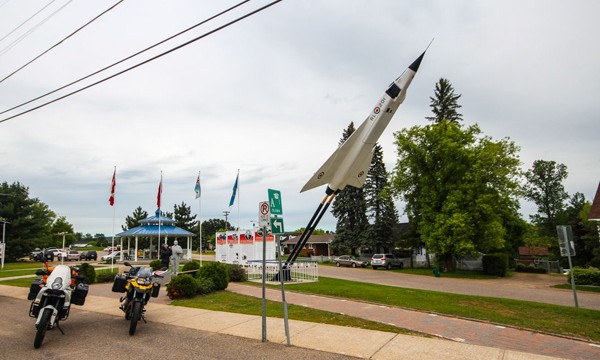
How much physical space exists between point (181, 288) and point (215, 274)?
2.00 meters

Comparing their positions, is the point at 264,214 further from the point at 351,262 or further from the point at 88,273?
the point at 351,262

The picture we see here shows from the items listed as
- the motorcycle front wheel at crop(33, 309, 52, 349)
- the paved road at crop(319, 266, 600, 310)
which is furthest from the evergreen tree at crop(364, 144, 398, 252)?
the motorcycle front wheel at crop(33, 309, 52, 349)

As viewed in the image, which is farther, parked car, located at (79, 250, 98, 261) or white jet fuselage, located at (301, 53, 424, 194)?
parked car, located at (79, 250, 98, 261)

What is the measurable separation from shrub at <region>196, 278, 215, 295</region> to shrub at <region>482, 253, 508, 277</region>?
26.5m

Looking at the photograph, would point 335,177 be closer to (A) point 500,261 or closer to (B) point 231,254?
(B) point 231,254

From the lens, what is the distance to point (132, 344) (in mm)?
6867

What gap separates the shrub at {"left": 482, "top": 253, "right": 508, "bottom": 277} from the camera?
30578 mm

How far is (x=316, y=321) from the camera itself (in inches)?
342

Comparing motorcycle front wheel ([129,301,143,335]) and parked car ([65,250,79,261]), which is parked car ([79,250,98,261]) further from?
motorcycle front wheel ([129,301,143,335])

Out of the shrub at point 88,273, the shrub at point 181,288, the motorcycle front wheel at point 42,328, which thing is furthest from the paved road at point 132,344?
the shrub at point 88,273

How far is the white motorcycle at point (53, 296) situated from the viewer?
6656 millimetres

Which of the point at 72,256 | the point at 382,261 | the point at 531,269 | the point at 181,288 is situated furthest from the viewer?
the point at 72,256

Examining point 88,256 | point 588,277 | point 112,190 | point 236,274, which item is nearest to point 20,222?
point 88,256

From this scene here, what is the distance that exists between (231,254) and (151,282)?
79.5ft
